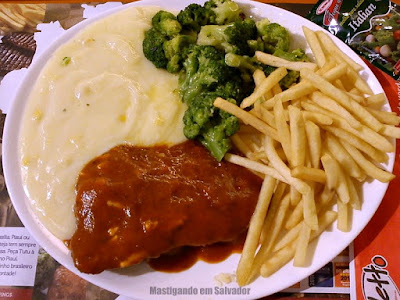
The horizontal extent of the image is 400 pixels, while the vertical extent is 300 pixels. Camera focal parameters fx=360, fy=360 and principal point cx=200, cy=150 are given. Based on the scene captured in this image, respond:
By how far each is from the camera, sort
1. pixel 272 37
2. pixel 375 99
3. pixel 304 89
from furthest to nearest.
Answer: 1. pixel 272 37
2. pixel 375 99
3. pixel 304 89

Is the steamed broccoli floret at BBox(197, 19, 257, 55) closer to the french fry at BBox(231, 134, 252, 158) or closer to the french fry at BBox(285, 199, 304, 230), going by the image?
the french fry at BBox(231, 134, 252, 158)

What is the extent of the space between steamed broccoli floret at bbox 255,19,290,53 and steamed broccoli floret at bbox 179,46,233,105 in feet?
1.15

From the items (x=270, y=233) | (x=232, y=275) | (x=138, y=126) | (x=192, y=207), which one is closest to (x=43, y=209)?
(x=138, y=126)

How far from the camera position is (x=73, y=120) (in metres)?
2.42

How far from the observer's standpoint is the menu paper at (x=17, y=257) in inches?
97.7

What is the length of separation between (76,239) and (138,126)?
83 centimetres

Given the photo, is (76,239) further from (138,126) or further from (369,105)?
(369,105)

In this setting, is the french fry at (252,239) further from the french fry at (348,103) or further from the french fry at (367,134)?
the french fry at (348,103)

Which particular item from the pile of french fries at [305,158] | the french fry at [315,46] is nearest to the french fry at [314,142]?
the pile of french fries at [305,158]

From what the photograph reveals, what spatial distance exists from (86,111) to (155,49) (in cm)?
66

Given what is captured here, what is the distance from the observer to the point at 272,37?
8.86 feet

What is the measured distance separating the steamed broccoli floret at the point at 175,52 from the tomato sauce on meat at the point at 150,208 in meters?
0.72

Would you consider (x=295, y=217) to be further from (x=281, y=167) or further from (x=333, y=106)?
(x=333, y=106)

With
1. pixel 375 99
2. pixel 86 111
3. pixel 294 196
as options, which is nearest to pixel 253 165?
pixel 294 196
